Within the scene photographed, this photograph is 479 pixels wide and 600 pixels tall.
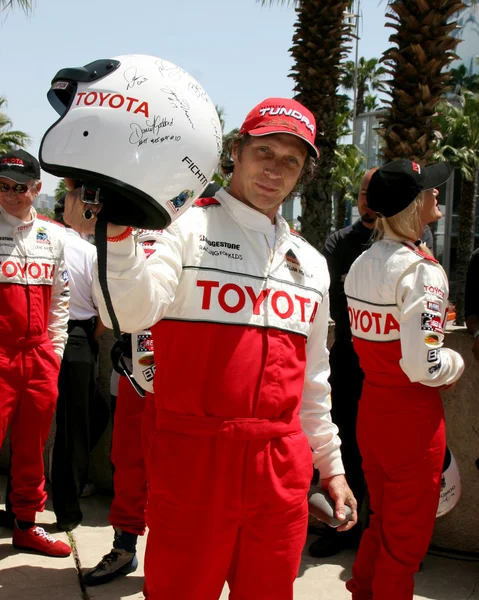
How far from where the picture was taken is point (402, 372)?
3.06 m

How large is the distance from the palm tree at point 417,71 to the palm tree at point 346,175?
26765mm

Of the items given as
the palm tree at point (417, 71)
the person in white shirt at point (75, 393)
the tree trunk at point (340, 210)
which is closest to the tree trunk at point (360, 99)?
the tree trunk at point (340, 210)

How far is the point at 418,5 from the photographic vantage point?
7879mm

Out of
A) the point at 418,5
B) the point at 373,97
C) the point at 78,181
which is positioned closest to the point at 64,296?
the point at 78,181

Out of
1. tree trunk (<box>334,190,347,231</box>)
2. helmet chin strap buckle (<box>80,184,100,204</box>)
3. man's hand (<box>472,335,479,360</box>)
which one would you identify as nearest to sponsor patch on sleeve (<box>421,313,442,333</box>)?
man's hand (<box>472,335,479,360</box>)

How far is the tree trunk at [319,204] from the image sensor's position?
10797mm

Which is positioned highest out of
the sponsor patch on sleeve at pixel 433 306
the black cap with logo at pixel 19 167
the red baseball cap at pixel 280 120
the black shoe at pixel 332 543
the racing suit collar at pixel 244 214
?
the black cap with logo at pixel 19 167

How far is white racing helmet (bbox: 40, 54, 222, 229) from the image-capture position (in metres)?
1.55

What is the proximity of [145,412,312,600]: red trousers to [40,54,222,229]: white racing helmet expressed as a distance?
2.20 feet

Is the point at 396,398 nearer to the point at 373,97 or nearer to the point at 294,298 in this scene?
the point at 294,298

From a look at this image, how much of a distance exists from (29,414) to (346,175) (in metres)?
34.3

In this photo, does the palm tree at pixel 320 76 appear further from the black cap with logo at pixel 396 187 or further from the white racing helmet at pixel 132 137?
the white racing helmet at pixel 132 137

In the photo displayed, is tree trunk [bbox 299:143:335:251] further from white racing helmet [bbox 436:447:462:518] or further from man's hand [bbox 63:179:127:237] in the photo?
man's hand [bbox 63:179:127:237]

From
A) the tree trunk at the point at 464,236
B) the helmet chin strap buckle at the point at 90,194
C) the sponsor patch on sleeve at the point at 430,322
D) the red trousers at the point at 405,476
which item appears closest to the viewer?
the helmet chin strap buckle at the point at 90,194
